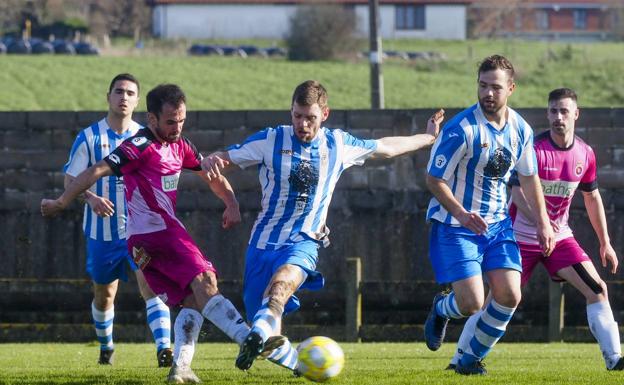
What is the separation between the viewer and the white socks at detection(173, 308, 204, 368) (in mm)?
8625

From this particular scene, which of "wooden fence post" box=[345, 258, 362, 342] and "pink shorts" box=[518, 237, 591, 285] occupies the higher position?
"pink shorts" box=[518, 237, 591, 285]

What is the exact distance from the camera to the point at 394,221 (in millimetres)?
16688

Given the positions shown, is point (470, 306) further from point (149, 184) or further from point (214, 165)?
point (149, 184)

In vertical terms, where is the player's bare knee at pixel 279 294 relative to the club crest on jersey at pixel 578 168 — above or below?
below

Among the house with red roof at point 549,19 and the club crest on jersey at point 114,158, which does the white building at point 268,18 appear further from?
the club crest on jersey at point 114,158

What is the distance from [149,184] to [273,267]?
1086 millimetres

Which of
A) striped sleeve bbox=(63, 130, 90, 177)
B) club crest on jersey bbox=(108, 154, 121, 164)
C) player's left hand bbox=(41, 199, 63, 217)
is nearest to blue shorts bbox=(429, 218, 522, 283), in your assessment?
club crest on jersey bbox=(108, 154, 121, 164)

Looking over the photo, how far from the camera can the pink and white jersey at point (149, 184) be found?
8.91 m

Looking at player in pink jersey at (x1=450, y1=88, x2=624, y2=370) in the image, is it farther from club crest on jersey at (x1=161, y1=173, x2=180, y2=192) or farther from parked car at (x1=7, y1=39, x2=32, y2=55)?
parked car at (x1=7, y1=39, x2=32, y2=55)

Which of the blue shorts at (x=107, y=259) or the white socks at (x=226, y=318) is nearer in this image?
the white socks at (x=226, y=318)

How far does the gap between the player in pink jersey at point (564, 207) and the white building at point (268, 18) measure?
61926mm

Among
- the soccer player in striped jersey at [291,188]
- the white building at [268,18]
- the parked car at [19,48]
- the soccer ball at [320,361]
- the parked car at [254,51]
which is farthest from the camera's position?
the white building at [268,18]

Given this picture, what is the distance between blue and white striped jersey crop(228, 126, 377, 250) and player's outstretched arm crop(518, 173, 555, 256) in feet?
5.10

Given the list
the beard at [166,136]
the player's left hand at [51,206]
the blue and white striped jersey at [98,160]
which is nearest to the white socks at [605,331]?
the beard at [166,136]
